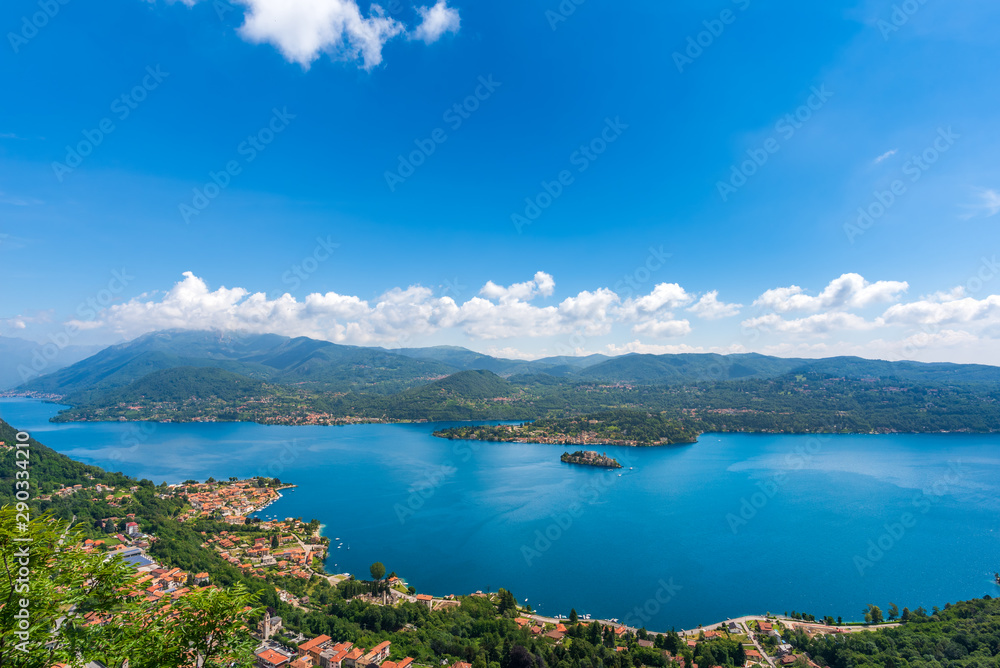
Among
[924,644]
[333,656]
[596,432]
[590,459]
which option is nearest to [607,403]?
[596,432]

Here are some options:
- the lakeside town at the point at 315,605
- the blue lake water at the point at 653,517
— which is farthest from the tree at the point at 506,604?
the blue lake water at the point at 653,517

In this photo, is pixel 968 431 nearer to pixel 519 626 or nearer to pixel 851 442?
pixel 851 442

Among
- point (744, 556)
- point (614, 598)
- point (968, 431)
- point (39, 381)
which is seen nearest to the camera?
point (614, 598)

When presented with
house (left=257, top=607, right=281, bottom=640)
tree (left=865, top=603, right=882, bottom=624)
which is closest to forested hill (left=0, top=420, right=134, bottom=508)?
house (left=257, top=607, right=281, bottom=640)

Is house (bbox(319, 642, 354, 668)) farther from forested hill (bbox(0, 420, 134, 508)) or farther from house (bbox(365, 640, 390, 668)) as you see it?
forested hill (bbox(0, 420, 134, 508))

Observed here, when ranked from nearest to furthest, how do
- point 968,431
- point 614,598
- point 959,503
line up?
point 614,598 → point 959,503 → point 968,431

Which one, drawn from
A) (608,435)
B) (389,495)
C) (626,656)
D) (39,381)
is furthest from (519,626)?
(39,381)

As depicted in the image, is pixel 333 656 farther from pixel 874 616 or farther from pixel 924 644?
pixel 874 616

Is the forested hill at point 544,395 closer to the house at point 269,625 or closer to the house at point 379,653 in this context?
the house at point 269,625
